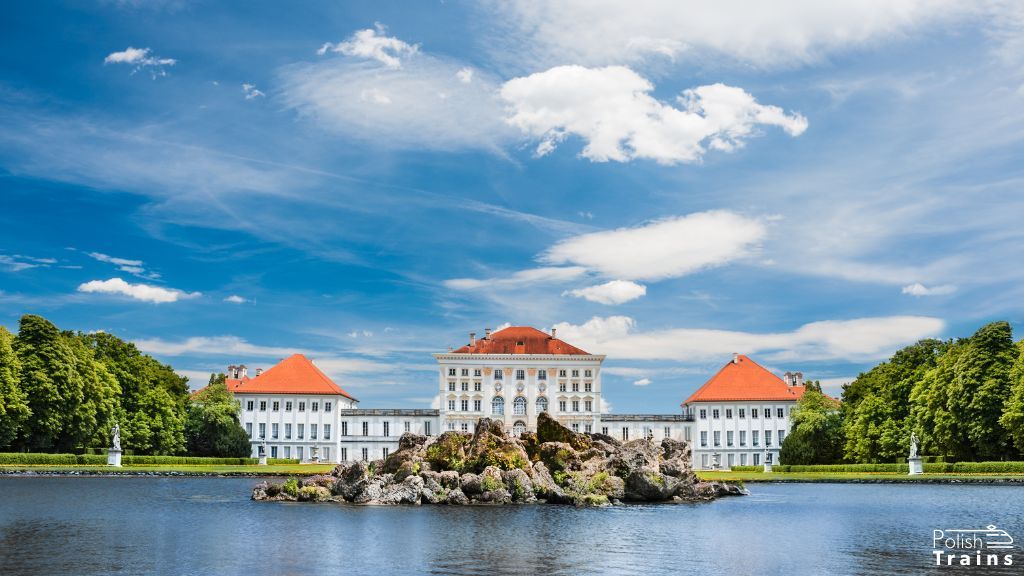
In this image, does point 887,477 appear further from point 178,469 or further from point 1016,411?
point 178,469

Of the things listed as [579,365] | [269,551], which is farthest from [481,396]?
[269,551]

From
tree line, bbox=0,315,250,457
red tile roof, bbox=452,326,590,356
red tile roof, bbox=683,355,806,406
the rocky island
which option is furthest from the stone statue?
red tile roof, bbox=683,355,806,406

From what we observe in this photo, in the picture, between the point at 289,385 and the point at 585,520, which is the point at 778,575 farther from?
the point at 289,385

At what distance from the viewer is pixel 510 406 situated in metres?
128

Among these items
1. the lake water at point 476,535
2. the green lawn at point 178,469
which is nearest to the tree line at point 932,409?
the lake water at point 476,535

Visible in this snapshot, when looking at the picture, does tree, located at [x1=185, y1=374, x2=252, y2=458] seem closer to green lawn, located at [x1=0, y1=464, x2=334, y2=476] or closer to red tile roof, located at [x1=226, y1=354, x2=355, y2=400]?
green lawn, located at [x1=0, y1=464, x2=334, y2=476]

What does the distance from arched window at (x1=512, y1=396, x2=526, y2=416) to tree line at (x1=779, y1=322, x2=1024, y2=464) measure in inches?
1614

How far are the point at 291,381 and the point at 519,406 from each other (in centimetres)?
3072

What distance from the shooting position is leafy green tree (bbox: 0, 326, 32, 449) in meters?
65.9

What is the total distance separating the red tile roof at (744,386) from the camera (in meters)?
123

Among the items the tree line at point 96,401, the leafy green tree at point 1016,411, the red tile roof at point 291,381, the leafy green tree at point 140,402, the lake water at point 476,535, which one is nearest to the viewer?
the lake water at point 476,535

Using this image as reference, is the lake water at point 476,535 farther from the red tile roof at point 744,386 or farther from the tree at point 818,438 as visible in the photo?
the red tile roof at point 744,386

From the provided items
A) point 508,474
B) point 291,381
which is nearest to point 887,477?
point 508,474

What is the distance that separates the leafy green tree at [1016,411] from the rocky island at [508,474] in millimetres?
22332
